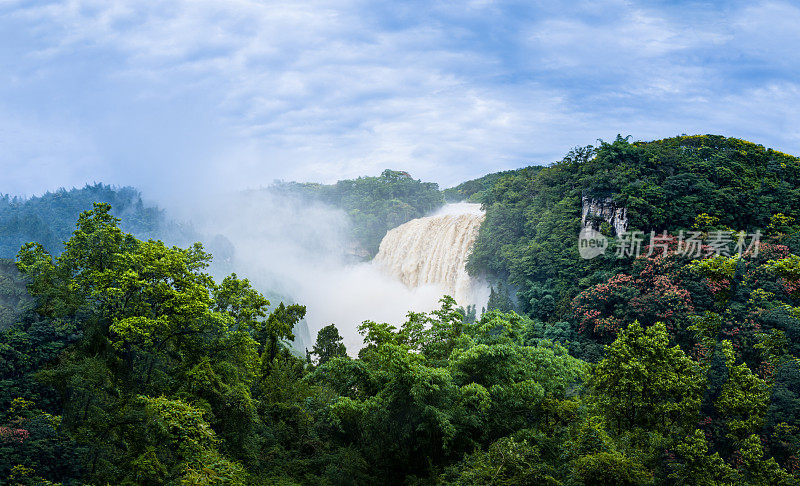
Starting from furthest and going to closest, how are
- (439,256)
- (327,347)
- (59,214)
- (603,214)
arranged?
(59,214)
(439,256)
(603,214)
(327,347)

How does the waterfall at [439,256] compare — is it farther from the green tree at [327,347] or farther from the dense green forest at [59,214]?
the dense green forest at [59,214]

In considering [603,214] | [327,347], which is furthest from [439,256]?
[327,347]

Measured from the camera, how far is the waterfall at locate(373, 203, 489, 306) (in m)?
33.1

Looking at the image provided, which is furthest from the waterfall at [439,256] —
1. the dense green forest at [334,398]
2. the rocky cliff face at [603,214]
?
the dense green forest at [334,398]

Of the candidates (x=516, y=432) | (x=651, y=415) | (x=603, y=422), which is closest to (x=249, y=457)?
(x=516, y=432)

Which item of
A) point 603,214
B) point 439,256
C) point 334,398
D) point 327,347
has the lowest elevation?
point 334,398

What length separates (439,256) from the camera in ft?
119

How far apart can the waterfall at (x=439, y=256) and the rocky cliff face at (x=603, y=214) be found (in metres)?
7.71

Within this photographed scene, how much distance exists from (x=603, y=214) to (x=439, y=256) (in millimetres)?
12910

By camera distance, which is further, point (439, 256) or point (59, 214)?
point (59, 214)

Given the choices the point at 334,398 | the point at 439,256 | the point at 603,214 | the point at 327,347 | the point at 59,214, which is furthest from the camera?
the point at 59,214

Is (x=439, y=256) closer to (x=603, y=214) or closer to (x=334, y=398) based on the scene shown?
(x=603, y=214)

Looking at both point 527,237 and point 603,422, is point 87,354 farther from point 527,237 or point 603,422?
point 527,237

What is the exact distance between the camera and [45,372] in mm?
10969
